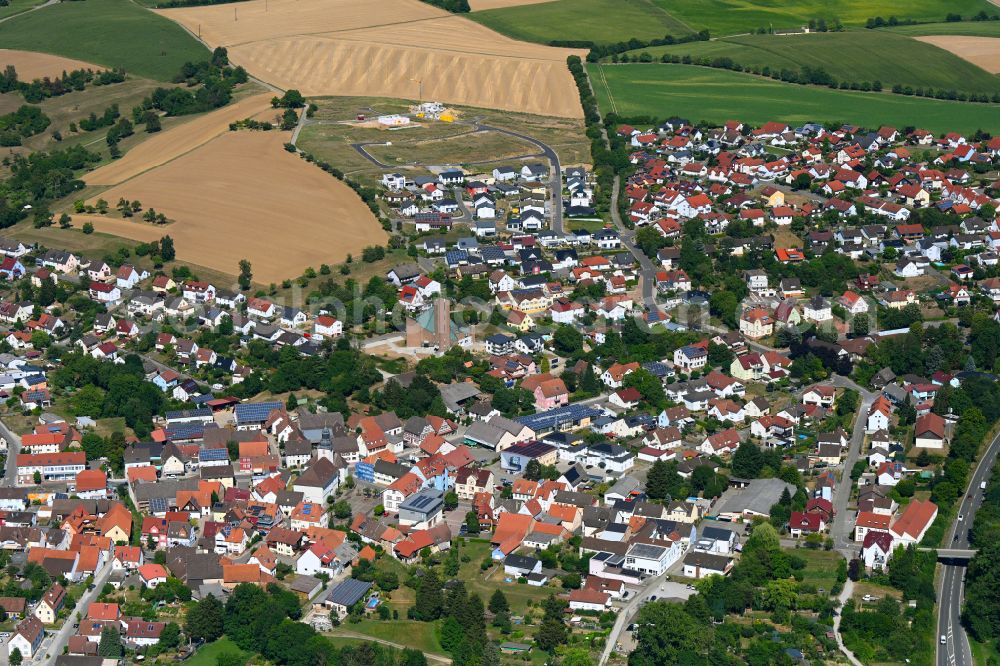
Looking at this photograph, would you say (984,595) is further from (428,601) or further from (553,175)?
(553,175)

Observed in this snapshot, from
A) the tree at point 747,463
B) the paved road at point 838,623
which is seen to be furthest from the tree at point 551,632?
the tree at point 747,463

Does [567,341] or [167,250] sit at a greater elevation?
[567,341]

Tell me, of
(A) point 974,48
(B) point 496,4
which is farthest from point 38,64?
(A) point 974,48

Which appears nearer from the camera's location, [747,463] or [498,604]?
[498,604]

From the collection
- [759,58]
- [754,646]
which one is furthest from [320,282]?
[759,58]

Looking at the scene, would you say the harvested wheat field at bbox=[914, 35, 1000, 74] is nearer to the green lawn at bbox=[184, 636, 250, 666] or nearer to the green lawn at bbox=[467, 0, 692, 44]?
the green lawn at bbox=[467, 0, 692, 44]

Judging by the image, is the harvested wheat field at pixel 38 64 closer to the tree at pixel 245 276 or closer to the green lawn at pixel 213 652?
the tree at pixel 245 276

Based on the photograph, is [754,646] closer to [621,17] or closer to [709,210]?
[709,210]

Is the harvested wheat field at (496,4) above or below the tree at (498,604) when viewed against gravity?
above
